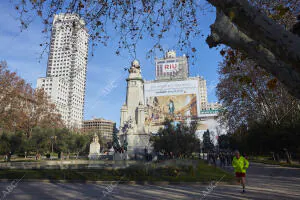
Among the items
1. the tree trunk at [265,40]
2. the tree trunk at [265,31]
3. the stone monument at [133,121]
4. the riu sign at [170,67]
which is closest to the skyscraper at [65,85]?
the riu sign at [170,67]

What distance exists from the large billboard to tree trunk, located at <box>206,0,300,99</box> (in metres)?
65.6

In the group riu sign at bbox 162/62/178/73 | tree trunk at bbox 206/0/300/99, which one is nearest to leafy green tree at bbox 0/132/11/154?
tree trunk at bbox 206/0/300/99

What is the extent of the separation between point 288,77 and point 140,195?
6.23 meters

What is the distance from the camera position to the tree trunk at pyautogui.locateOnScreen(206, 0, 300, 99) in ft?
9.72

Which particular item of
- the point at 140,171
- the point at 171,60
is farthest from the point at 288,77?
the point at 171,60

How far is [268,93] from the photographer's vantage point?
25.1m

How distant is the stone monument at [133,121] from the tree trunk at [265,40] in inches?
954

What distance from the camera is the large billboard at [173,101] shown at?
69.6 meters

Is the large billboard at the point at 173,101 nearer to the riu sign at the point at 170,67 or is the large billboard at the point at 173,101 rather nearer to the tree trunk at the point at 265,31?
the riu sign at the point at 170,67

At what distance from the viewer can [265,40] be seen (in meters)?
3.09

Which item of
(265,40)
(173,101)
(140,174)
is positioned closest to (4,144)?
(140,174)

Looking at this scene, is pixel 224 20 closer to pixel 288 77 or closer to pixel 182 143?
pixel 288 77

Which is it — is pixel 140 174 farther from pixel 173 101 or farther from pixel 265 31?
Answer: pixel 173 101

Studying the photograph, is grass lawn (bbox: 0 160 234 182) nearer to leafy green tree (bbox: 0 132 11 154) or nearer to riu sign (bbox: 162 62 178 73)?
leafy green tree (bbox: 0 132 11 154)
